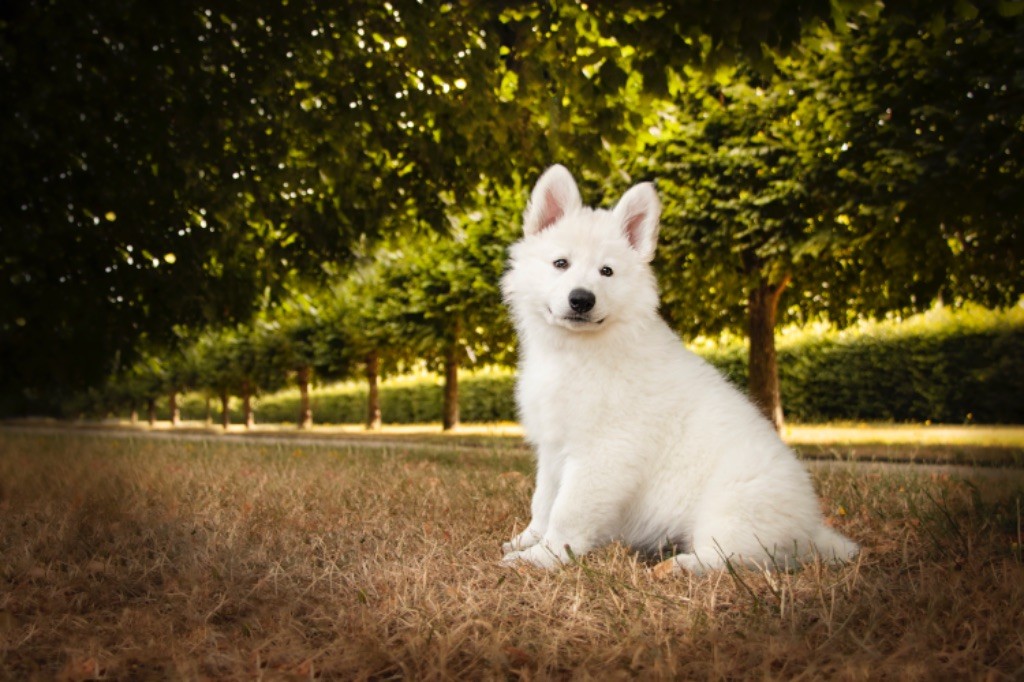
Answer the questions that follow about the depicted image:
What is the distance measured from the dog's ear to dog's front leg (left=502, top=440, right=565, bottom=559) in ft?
3.89

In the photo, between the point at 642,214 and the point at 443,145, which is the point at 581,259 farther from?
the point at 443,145

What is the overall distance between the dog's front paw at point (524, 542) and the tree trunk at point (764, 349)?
958 centimetres

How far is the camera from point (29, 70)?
9.73m

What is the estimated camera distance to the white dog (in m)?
3.98

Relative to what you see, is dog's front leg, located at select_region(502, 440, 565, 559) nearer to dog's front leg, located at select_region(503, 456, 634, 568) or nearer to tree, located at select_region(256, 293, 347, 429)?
dog's front leg, located at select_region(503, 456, 634, 568)

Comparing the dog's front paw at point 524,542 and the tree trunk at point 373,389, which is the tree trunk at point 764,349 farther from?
the tree trunk at point 373,389

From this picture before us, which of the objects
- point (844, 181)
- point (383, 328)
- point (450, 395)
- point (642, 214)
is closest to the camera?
point (642, 214)

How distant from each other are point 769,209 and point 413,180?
6.33 m

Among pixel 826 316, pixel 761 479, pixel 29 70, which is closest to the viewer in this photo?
pixel 761 479

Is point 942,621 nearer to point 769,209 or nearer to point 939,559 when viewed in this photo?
point 939,559

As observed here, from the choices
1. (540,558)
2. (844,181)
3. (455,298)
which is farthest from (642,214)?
(455,298)

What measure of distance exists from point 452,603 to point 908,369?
22.1 metres

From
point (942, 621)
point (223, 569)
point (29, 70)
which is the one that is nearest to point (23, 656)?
point (223, 569)

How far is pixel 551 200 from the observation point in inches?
177
